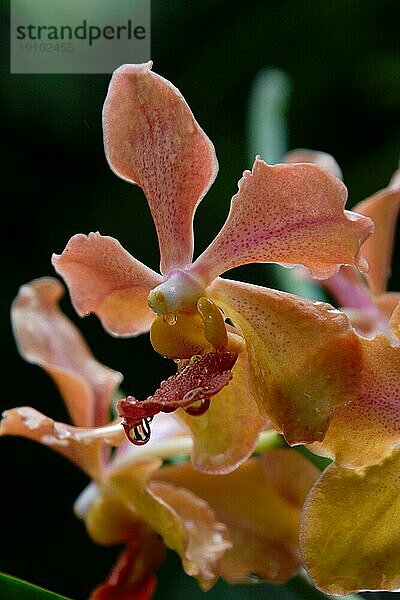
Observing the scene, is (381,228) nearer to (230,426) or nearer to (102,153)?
(230,426)

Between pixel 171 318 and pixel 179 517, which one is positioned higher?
pixel 171 318

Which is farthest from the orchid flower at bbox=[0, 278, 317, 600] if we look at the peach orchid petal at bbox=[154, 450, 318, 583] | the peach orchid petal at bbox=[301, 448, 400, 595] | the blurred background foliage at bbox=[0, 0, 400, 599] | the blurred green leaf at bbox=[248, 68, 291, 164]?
the blurred background foliage at bbox=[0, 0, 400, 599]

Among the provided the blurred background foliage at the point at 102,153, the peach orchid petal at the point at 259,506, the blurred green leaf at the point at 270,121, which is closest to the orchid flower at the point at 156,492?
the peach orchid petal at the point at 259,506

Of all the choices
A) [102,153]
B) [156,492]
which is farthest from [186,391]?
[102,153]

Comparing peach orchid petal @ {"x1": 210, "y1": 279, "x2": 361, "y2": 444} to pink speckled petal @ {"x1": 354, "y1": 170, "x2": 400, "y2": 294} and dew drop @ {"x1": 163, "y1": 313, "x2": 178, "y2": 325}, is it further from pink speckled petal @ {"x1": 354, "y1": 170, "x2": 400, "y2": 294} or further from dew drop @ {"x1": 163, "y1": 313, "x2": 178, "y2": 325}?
pink speckled petal @ {"x1": 354, "y1": 170, "x2": 400, "y2": 294}

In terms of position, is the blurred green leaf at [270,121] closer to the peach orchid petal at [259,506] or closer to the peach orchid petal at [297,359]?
the peach orchid petal at [259,506]

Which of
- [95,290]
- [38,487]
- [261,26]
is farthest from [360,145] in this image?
[95,290]
